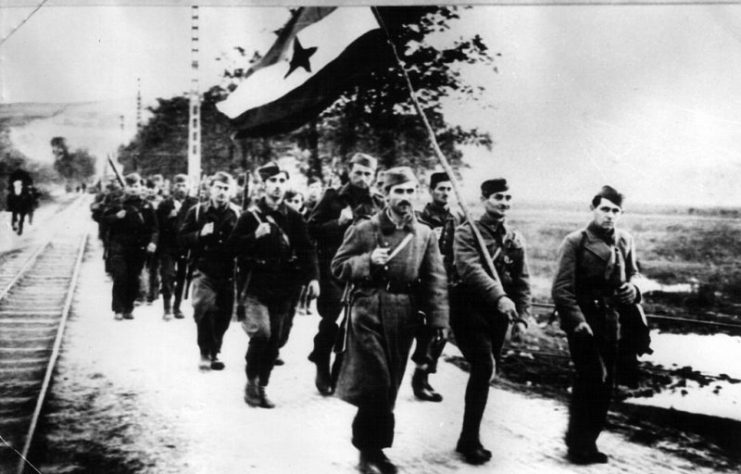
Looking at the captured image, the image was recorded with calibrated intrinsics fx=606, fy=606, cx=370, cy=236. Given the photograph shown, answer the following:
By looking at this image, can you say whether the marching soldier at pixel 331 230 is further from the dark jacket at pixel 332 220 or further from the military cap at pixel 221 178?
the military cap at pixel 221 178

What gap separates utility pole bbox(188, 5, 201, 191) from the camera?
9.74 ft

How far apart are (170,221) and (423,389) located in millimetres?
1543

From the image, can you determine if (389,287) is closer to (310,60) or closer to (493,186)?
(493,186)

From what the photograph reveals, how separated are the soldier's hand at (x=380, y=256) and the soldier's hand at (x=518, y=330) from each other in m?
0.66

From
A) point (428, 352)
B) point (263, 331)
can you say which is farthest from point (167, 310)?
point (428, 352)

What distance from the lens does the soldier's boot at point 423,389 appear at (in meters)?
2.76

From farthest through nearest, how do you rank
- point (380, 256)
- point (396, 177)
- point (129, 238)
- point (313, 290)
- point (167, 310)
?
point (129, 238) → point (167, 310) → point (313, 290) → point (396, 177) → point (380, 256)

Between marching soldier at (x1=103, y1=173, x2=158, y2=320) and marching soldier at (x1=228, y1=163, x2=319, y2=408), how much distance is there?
601mm

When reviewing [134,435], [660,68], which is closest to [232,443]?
[134,435]

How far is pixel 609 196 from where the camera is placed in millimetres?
2736

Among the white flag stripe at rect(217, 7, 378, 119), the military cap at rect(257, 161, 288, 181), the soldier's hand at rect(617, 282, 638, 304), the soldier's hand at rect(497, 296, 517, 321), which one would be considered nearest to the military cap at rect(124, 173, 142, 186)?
the white flag stripe at rect(217, 7, 378, 119)

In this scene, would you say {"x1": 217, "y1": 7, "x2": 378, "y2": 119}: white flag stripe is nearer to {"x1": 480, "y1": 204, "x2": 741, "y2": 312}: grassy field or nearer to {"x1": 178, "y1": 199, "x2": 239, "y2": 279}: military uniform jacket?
{"x1": 178, "y1": 199, "x2": 239, "y2": 279}: military uniform jacket

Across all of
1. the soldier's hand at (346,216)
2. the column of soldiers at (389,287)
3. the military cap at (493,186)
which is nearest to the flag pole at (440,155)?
the column of soldiers at (389,287)

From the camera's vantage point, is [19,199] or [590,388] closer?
[590,388]
